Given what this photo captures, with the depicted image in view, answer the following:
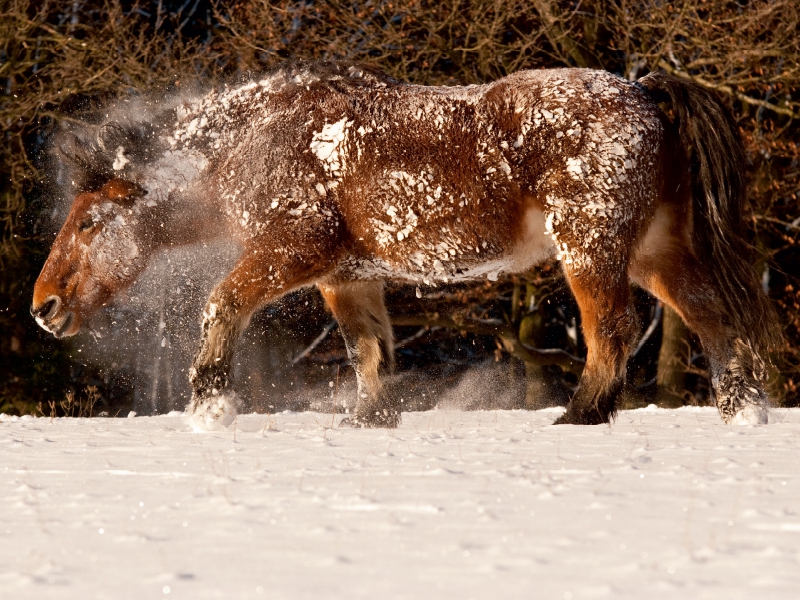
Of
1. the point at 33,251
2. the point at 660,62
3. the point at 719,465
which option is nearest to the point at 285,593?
the point at 719,465

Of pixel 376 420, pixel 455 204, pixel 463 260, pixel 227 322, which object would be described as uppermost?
pixel 455 204

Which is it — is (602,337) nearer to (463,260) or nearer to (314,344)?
(463,260)

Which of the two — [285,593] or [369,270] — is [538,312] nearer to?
[369,270]

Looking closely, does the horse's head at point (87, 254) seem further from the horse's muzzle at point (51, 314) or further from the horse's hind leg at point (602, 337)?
the horse's hind leg at point (602, 337)

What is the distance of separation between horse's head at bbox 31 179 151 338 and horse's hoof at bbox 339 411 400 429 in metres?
1.89

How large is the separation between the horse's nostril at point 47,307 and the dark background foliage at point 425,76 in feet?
15.3

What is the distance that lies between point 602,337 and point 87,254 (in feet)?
11.3

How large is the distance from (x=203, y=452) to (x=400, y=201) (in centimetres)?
209

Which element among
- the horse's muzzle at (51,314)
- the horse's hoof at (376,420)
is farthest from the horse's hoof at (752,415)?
the horse's muzzle at (51,314)

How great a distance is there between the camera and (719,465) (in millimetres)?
4109

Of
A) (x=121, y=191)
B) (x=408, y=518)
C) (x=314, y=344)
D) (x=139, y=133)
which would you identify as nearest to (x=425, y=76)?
(x=314, y=344)

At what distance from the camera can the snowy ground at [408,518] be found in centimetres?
252

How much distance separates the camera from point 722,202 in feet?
20.4

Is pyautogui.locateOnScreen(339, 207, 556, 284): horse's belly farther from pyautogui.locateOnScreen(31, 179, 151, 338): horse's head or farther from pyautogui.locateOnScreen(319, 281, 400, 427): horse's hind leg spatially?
pyautogui.locateOnScreen(31, 179, 151, 338): horse's head
